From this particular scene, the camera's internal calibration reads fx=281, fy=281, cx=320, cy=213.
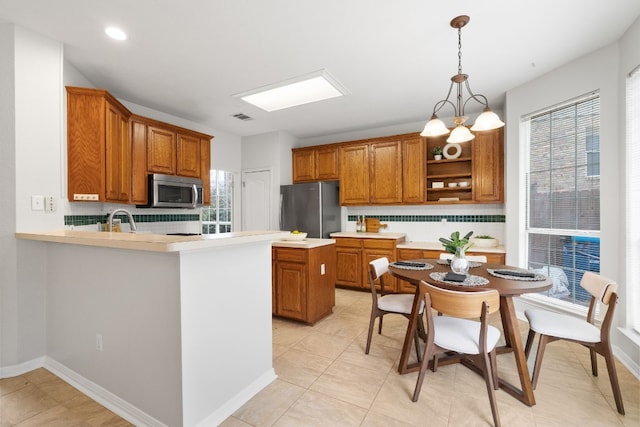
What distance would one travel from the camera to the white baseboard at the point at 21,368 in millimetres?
2090

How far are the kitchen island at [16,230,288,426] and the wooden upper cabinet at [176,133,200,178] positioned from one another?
A: 1843mm

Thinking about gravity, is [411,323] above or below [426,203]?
A: below

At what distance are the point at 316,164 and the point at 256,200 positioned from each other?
1298 mm

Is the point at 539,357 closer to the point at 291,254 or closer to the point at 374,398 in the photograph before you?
the point at 374,398

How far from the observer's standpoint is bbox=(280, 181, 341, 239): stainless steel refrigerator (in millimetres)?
4625

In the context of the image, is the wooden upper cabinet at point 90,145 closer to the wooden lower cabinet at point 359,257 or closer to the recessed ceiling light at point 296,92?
the recessed ceiling light at point 296,92

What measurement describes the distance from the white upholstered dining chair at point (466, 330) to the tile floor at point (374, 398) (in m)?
0.17

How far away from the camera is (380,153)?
14.8ft

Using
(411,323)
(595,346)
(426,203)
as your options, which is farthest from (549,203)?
(411,323)

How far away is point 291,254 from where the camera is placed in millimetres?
3096

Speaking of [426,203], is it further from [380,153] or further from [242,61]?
[242,61]

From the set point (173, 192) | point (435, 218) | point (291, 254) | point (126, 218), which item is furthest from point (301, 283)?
point (435, 218)

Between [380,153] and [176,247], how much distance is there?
148 inches

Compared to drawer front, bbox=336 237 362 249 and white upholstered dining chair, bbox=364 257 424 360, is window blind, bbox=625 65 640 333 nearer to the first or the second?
white upholstered dining chair, bbox=364 257 424 360
